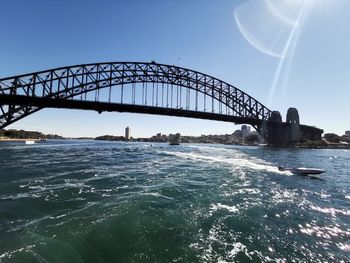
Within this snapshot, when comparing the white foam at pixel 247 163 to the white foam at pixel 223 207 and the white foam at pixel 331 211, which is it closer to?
the white foam at pixel 331 211

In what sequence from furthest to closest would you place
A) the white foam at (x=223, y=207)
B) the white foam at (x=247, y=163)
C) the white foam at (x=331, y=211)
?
1. the white foam at (x=247, y=163)
2. the white foam at (x=331, y=211)
3. the white foam at (x=223, y=207)

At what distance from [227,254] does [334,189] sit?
51.0ft

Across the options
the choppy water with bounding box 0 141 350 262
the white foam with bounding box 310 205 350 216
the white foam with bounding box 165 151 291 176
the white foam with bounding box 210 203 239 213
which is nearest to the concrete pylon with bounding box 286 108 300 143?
the white foam with bounding box 165 151 291 176

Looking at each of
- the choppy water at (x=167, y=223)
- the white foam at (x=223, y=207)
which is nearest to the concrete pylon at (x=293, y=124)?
the choppy water at (x=167, y=223)

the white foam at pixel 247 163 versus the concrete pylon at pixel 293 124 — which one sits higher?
the concrete pylon at pixel 293 124

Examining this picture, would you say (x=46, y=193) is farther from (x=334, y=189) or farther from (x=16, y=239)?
(x=334, y=189)

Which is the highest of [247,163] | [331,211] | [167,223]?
[247,163]

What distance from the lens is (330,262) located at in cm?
785

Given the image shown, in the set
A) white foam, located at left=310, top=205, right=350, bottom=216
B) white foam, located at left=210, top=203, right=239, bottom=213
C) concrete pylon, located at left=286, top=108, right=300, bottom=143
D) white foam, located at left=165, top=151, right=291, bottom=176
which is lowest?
white foam, located at left=310, top=205, right=350, bottom=216

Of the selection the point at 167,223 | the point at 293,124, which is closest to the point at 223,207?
the point at 167,223

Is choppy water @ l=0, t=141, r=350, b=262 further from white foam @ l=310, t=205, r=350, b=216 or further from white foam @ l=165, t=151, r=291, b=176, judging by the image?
white foam @ l=165, t=151, r=291, b=176

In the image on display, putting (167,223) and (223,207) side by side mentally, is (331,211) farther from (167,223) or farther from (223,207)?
(167,223)

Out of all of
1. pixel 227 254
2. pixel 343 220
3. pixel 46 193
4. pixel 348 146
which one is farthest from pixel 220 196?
pixel 348 146

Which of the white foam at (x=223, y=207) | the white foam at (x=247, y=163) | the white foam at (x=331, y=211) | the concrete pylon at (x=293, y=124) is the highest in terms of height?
the concrete pylon at (x=293, y=124)
